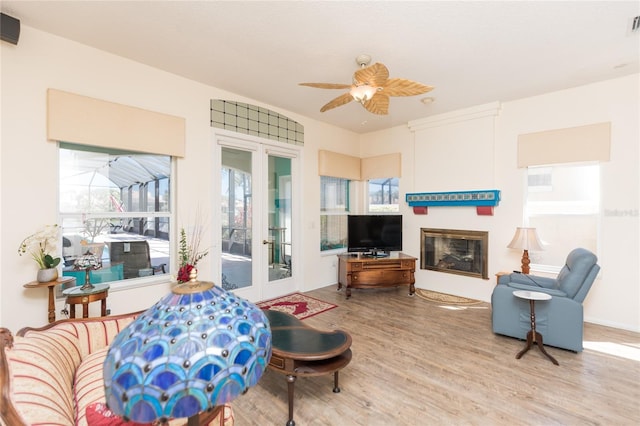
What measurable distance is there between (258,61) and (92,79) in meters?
1.63

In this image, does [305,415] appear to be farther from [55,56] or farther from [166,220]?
[55,56]

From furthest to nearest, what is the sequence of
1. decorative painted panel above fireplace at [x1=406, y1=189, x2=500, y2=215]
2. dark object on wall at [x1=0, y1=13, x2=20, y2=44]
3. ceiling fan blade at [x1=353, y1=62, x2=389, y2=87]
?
1. decorative painted panel above fireplace at [x1=406, y1=189, x2=500, y2=215]
2. ceiling fan blade at [x1=353, y1=62, x2=389, y2=87]
3. dark object on wall at [x1=0, y1=13, x2=20, y2=44]

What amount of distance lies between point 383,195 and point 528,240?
252 centimetres

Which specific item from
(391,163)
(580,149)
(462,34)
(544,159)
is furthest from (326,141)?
(580,149)

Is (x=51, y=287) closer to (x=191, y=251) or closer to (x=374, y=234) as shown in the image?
(x=191, y=251)

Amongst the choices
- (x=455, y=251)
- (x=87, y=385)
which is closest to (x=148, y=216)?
(x=87, y=385)

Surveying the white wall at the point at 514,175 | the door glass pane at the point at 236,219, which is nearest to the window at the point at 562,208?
the white wall at the point at 514,175

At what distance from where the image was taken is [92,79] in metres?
2.84

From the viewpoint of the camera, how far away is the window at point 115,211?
2.81 metres

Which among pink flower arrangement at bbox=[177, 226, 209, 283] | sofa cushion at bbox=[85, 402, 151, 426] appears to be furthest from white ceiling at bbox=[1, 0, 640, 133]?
sofa cushion at bbox=[85, 402, 151, 426]

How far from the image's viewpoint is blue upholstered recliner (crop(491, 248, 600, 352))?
2721 mm

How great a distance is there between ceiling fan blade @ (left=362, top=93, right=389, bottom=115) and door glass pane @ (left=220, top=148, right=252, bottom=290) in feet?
6.62

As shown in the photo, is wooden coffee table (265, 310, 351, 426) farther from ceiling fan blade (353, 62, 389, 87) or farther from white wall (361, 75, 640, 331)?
white wall (361, 75, 640, 331)

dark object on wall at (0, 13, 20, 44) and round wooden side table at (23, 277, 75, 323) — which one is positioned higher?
dark object on wall at (0, 13, 20, 44)
